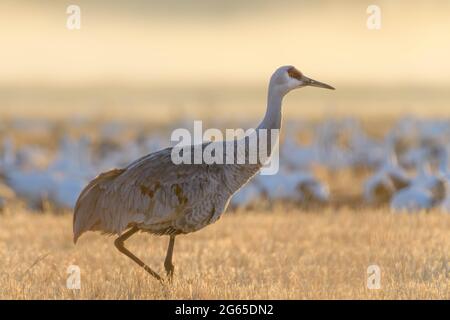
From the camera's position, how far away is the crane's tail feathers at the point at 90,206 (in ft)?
27.5

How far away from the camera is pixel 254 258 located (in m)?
10.0

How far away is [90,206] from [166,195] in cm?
81

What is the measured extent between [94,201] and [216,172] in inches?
47.8

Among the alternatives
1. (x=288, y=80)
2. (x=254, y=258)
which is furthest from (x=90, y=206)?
(x=254, y=258)

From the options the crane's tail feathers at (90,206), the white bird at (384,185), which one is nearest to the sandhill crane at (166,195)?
the crane's tail feathers at (90,206)

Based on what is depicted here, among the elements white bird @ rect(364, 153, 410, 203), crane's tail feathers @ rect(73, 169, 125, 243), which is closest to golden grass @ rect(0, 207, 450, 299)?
crane's tail feathers @ rect(73, 169, 125, 243)

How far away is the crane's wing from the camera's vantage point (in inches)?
317

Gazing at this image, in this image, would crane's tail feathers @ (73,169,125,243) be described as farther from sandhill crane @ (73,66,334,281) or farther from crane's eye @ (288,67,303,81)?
crane's eye @ (288,67,303,81)

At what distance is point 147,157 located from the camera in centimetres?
844

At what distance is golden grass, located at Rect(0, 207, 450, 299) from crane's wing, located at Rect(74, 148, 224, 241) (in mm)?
585

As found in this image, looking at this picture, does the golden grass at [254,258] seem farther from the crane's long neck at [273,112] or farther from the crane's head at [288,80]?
the crane's head at [288,80]

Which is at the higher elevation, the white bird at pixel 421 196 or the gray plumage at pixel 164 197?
the gray plumage at pixel 164 197

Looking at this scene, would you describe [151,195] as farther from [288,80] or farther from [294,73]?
[294,73]
